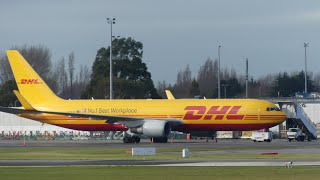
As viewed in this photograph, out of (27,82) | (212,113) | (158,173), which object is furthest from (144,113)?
(158,173)

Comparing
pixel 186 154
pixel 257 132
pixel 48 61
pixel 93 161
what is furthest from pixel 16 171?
pixel 48 61

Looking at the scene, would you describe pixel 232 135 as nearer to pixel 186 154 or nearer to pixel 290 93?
pixel 186 154

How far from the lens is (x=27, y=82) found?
309 ft

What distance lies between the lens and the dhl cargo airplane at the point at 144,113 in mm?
85938

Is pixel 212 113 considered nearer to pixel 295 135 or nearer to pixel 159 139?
pixel 159 139

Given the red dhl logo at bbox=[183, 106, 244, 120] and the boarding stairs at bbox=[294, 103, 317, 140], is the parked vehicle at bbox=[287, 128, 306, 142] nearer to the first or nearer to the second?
the boarding stairs at bbox=[294, 103, 317, 140]

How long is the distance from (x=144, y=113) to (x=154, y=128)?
3.78 meters

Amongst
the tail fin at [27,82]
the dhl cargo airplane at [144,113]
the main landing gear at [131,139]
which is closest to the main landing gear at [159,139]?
the dhl cargo airplane at [144,113]

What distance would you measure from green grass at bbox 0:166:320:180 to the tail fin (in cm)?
4882

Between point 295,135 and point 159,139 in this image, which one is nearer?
point 159,139

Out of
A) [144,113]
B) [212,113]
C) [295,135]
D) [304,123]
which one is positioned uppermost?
[144,113]

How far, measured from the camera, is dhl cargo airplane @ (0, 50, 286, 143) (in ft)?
282

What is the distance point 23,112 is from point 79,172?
5003 cm

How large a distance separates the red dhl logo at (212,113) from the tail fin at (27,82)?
15.5 meters
